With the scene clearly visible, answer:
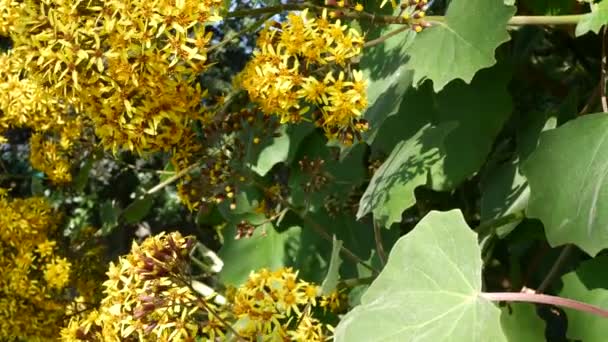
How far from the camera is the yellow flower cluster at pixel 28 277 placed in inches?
104

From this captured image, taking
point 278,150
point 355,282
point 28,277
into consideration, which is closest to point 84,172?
point 28,277

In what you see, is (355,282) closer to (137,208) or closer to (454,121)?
(454,121)

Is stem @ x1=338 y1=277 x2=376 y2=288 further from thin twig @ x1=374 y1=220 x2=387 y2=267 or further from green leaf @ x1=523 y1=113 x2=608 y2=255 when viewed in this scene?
green leaf @ x1=523 y1=113 x2=608 y2=255

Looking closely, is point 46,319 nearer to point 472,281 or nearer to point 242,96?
point 242,96

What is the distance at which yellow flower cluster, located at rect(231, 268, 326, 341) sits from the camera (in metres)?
1.66

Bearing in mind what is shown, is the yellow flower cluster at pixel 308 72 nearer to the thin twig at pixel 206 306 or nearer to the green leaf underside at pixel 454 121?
the green leaf underside at pixel 454 121

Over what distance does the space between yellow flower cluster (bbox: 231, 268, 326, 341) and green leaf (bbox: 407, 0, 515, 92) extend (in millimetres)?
503

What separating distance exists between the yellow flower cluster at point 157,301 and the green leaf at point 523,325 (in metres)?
0.60

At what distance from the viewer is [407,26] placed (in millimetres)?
1739

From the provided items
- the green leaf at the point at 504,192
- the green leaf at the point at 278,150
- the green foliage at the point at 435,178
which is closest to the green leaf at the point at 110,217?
the green foliage at the point at 435,178

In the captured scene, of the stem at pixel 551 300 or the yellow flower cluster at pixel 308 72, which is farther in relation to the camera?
the yellow flower cluster at pixel 308 72

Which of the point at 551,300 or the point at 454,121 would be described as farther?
the point at 454,121

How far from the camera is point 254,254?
2570 mm

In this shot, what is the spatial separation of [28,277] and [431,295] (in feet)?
5.46
